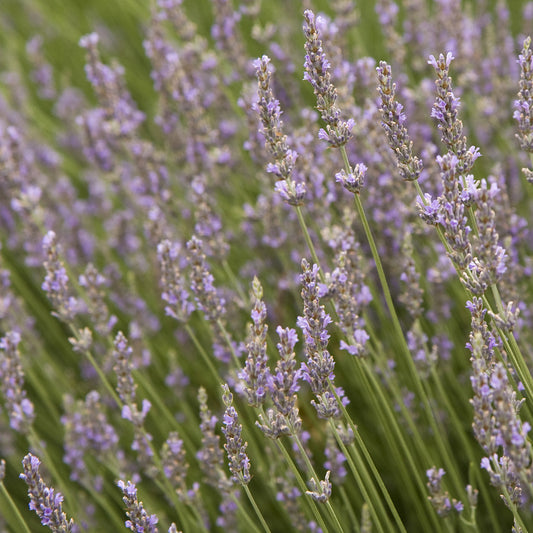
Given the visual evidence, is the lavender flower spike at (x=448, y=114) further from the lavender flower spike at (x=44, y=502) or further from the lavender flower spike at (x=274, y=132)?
the lavender flower spike at (x=44, y=502)

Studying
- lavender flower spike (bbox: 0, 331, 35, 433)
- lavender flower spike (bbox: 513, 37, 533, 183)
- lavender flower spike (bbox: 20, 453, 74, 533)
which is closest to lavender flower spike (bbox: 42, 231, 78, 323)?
lavender flower spike (bbox: 0, 331, 35, 433)

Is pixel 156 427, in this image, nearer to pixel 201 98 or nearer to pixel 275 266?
pixel 275 266

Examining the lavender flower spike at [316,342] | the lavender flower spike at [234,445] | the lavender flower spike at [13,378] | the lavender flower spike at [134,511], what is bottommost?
the lavender flower spike at [134,511]

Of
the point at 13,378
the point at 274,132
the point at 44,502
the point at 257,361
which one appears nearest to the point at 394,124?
A: the point at 274,132

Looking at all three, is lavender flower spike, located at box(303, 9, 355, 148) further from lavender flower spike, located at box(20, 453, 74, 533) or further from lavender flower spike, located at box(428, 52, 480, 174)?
lavender flower spike, located at box(20, 453, 74, 533)

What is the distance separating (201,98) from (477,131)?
142 centimetres

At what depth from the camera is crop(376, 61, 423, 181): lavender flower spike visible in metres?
1.57

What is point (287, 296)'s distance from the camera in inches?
112

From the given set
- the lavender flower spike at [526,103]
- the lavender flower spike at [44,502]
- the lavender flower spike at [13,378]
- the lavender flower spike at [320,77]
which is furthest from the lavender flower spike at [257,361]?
the lavender flower spike at [13,378]

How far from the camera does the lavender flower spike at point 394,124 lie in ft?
5.16

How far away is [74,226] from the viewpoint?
3461mm

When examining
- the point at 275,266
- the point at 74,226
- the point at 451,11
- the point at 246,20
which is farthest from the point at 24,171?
the point at 246,20

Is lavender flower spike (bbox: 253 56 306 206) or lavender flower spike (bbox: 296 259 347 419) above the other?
lavender flower spike (bbox: 253 56 306 206)

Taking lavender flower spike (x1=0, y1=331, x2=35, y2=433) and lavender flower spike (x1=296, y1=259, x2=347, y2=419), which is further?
lavender flower spike (x1=0, y1=331, x2=35, y2=433)
